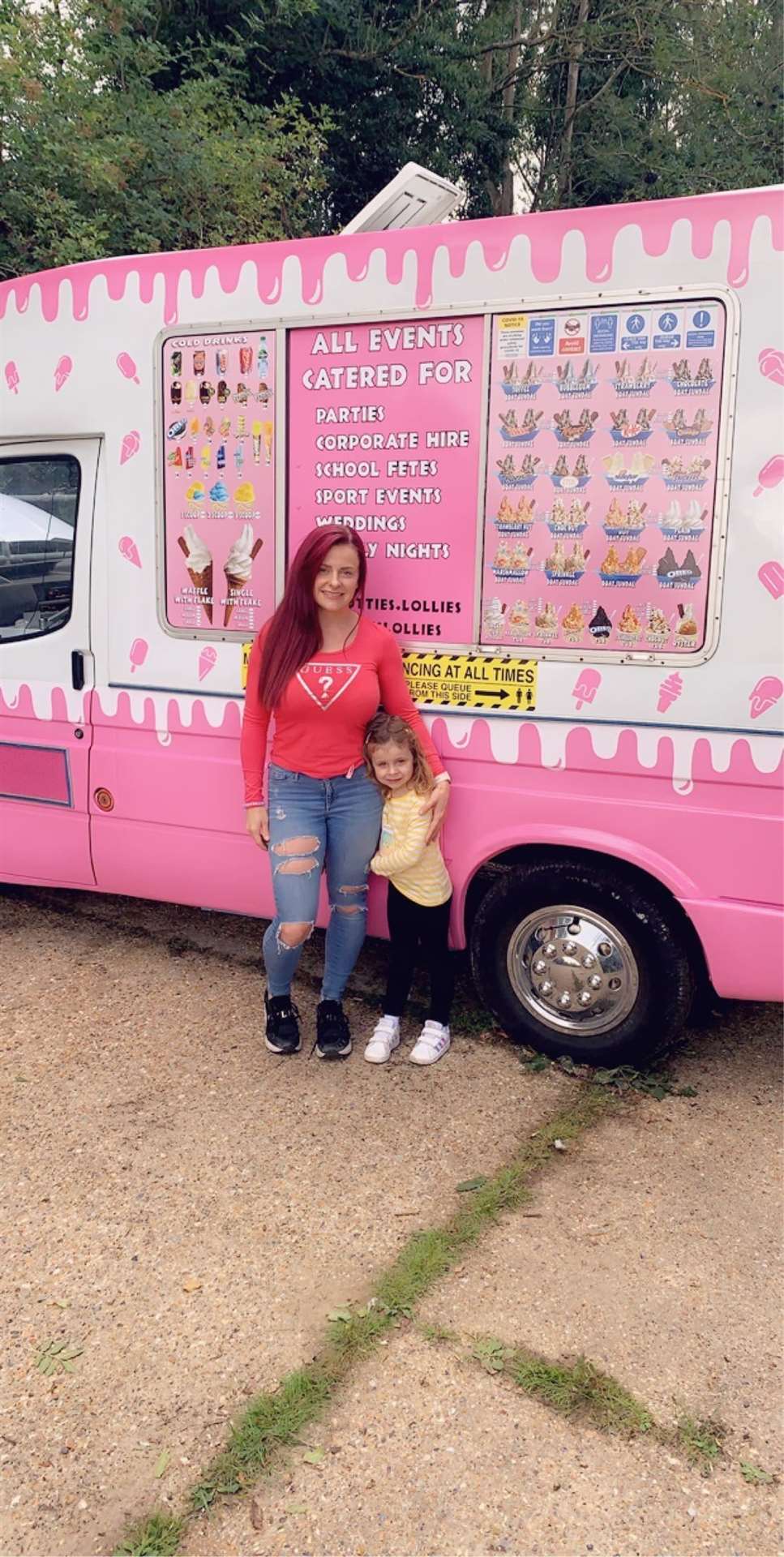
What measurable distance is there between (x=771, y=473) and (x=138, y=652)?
2.36 metres

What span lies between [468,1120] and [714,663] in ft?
5.44

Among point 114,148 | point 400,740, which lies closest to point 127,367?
point 400,740

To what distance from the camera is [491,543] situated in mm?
3666

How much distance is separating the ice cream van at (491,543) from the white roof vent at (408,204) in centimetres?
42

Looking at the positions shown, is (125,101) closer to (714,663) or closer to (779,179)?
(714,663)

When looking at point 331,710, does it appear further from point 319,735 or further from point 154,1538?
point 154,1538

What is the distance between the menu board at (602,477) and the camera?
3.37m

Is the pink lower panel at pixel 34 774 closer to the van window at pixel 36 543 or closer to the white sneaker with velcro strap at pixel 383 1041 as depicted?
the van window at pixel 36 543

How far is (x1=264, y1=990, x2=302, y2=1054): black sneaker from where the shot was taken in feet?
13.4

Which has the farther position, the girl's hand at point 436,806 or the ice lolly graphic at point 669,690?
the girl's hand at point 436,806

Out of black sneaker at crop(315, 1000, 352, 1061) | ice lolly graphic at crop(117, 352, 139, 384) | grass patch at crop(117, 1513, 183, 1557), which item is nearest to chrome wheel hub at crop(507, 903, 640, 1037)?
black sneaker at crop(315, 1000, 352, 1061)

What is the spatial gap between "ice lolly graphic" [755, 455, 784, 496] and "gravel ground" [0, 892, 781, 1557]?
6.64 feet

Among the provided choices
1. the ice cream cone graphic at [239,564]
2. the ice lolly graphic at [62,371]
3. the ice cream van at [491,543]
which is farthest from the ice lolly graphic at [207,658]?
the ice lolly graphic at [62,371]

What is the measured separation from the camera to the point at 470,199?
1600 cm
